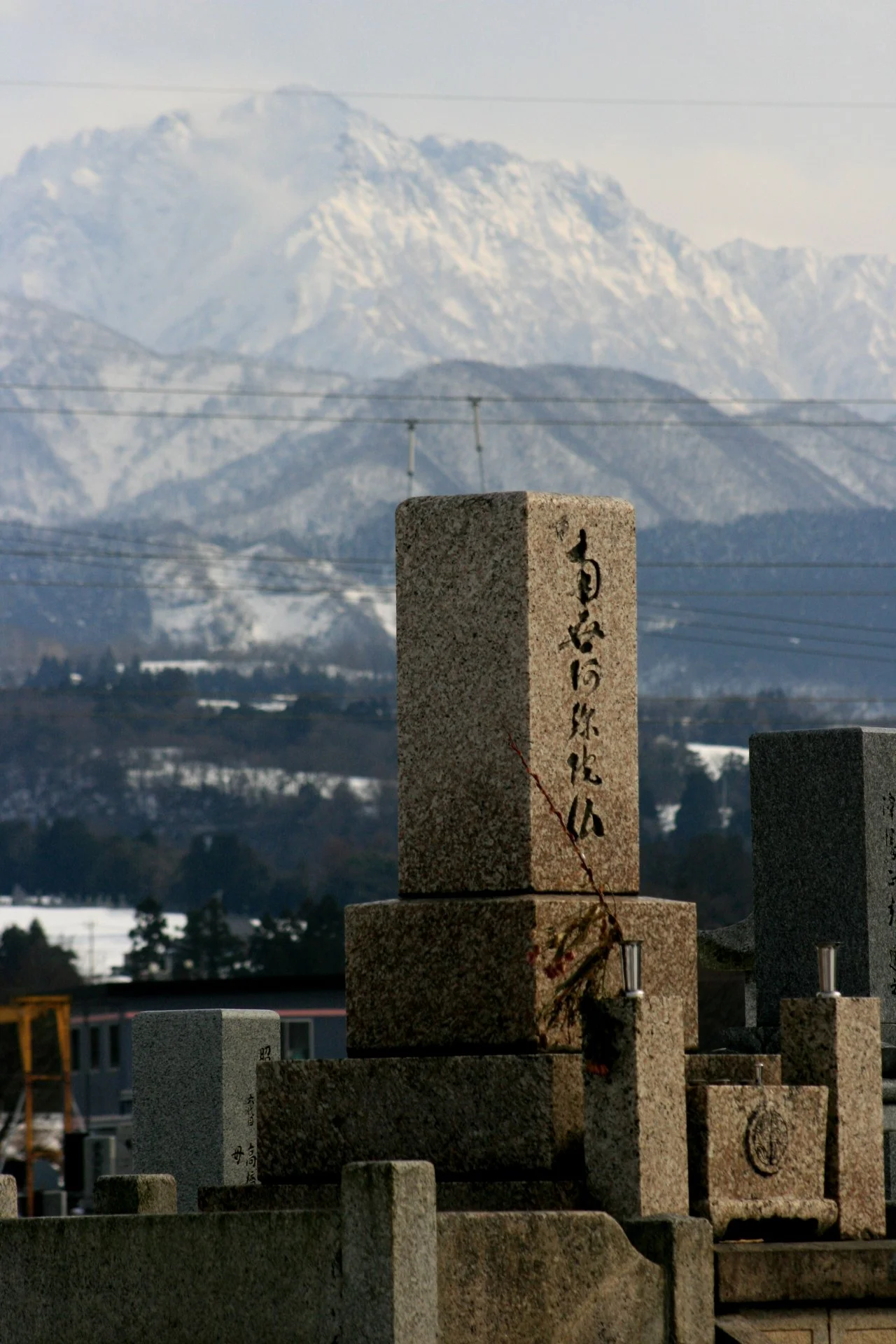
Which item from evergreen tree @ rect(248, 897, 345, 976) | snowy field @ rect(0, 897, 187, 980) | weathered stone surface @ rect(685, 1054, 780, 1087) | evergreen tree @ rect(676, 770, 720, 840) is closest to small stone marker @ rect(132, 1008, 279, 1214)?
weathered stone surface @ rect(685, 1054, 780, 1087)

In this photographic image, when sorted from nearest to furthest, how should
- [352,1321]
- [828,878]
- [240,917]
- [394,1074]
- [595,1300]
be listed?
1. [352,1321]
2. [595,1300]
3. [394,1074]
4. [828,878]
5. [240,917]

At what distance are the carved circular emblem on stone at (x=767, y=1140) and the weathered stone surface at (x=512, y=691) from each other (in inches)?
58.5

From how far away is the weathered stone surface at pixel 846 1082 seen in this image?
970 cm

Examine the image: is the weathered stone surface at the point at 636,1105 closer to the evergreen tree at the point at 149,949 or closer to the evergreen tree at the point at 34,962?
the evergreen tree at the point at 34,962

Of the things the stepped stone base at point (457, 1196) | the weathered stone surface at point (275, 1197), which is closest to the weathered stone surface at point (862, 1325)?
the stepped stone base at point (457, 1196)

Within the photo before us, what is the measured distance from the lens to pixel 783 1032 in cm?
991

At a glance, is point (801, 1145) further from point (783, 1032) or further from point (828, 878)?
point (828, 878)

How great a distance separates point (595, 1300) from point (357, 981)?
8.15ft

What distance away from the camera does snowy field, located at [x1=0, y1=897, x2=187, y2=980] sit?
14612cm

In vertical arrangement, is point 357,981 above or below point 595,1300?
above

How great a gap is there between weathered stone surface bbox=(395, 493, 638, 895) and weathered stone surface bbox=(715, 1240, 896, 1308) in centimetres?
205

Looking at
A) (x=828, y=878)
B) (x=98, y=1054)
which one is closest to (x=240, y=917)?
(x=98, y=1054)

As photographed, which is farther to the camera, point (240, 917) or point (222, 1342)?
point (240, 917)

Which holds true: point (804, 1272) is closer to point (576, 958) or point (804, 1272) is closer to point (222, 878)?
point (576, 958)
